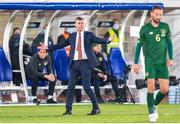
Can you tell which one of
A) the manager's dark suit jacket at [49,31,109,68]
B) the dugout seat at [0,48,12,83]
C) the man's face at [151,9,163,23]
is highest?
the man's face at [151,9,163,23]

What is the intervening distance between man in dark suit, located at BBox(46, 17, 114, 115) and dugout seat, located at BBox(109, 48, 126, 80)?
6.74 meters

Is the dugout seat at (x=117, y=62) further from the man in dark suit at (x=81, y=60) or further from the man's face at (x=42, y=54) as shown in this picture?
the man in dark suit at (x=81, y=60)

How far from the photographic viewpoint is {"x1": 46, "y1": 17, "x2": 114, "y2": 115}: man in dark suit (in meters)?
18.1

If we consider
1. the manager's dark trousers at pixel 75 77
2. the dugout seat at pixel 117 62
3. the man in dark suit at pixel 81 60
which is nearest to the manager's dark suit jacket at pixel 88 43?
the man in dark suit at pixel 81 60

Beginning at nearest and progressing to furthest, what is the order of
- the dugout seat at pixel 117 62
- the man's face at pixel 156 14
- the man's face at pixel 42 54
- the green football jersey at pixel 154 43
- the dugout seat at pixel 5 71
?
the man's face at pixel 156 14
the green football jersey at pixel 154 43
the man's face at pixel 42 54
the dugout seat at pixel 5 71
the dugout seat at pixel 117 62

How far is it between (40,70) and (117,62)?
254cm

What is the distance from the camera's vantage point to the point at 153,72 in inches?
616

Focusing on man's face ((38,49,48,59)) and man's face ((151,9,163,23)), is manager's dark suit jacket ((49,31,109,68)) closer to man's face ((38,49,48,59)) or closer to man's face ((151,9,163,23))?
man's face ((151,9,163,23))

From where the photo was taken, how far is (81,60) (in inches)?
717

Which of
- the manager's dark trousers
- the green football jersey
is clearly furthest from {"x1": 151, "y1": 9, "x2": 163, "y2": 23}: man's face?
the manager's dark trousers

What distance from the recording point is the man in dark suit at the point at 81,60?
1808cm

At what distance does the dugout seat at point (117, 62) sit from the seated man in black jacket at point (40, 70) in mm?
2088

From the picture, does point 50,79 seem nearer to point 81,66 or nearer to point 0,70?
point 0,70

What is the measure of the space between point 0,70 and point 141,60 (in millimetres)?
4250
